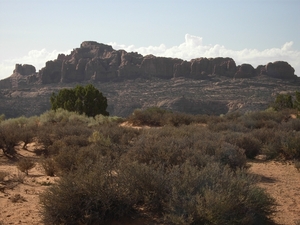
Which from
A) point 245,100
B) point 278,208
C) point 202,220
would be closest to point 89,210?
point 202,220

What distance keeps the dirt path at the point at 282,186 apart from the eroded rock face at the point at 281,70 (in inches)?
3787

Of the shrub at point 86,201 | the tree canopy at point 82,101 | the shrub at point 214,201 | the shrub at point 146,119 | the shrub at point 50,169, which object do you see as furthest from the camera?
the tree canopy at point 82,101

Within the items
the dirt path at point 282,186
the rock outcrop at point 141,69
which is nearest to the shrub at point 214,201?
the dirt path at point 282,186

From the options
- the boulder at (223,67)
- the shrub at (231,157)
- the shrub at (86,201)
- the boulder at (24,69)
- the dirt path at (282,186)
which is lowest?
the dirt path at (282,186)

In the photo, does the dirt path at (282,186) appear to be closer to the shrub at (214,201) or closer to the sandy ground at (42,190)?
the sandy ground at (42,190)

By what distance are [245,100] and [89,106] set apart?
43.0m

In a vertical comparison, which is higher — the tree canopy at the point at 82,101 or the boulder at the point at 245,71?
the boulder at the point at 245,71

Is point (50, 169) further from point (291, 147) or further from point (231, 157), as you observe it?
point (291, 147)

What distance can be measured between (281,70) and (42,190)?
104 meters

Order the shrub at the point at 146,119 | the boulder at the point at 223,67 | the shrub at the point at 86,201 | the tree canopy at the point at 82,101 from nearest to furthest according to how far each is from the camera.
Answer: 1. the shrub at the point at 86,201
2. the shrub at the point at 146,119
3. the tree canopy at the point at 82,101
4. the boulder at the point at 223,67

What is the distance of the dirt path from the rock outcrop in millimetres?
92390

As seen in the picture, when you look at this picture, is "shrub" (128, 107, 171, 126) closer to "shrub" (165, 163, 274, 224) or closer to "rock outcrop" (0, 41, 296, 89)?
"shrub" (165, 163, 274, 224)

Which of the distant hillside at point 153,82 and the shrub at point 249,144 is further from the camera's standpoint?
the distant hillside at point 153,82

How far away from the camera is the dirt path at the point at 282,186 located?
273 inches
